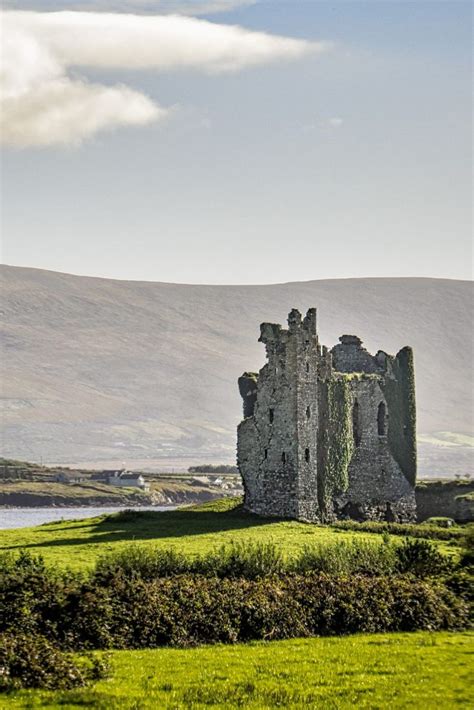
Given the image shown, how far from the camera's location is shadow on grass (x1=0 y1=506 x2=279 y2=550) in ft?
198

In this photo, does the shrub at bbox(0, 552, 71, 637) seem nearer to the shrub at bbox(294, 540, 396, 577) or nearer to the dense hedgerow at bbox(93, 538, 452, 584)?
the dense hedgerow at bbox(93, 538, 452, 584)

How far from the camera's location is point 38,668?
26.7 meters

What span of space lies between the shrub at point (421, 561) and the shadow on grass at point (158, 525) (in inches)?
755

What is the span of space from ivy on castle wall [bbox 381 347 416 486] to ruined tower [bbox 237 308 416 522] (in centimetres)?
7

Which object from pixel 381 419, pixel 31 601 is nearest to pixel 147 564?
pixel 31 601

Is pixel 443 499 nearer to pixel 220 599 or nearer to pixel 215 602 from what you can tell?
pixel 220 599

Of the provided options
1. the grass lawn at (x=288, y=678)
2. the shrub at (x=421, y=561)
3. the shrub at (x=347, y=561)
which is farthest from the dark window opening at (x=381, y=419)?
the grass lawn at (x=288, y=678)

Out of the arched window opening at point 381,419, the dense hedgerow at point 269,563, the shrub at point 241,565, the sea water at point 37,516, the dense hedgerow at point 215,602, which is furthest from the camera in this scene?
the sea water at point 37,516

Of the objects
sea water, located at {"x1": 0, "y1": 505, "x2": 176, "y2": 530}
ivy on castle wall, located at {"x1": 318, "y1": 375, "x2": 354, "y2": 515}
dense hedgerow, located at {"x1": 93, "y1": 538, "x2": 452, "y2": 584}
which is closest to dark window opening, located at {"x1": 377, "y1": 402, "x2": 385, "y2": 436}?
ivy on castle wall, located at {"x1": 318, "y1": 375, "x2": 354, "y2": 515}

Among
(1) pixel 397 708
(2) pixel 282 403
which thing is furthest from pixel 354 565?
(2) pixel 282 403

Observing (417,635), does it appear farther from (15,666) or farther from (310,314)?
(310,314)

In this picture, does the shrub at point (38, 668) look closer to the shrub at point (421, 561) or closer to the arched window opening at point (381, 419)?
the shrub at point (421, 561)

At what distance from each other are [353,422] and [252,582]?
1844 inches

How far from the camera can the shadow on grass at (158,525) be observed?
2376 inches
